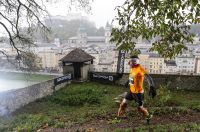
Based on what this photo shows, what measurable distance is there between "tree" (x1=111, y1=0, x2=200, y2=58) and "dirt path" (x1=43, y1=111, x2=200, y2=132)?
6.87ft

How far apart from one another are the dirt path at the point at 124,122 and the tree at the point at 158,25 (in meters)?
2.10

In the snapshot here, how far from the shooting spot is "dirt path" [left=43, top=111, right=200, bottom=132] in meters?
9.03

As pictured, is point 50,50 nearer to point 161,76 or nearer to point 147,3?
point 161,76

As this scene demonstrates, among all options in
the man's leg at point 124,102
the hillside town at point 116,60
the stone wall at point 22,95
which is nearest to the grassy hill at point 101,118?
the man's leg at point 124,102

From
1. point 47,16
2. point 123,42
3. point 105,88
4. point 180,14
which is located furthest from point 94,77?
point 180,14

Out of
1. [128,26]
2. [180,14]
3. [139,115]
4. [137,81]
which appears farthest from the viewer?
[139,115]

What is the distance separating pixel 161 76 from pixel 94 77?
4.85 m

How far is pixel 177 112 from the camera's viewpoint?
1056 cm

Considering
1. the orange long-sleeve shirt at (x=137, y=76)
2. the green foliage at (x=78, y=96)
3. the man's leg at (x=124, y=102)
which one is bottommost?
the green foliage at (x=78, y=96)

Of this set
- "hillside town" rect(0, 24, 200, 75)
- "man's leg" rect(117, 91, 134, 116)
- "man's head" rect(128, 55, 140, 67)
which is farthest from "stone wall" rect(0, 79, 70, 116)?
"man's head" rect(128, 55, 140, 67)

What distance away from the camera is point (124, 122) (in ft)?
31.1

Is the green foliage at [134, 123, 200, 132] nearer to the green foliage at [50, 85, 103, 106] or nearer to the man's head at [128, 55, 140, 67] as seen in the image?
the man's head at [128, 55, 140, 67]

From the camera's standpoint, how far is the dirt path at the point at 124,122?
29.6 feet

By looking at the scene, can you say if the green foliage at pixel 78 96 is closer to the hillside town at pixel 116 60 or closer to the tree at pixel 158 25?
the hillside town at pixel 116 60
